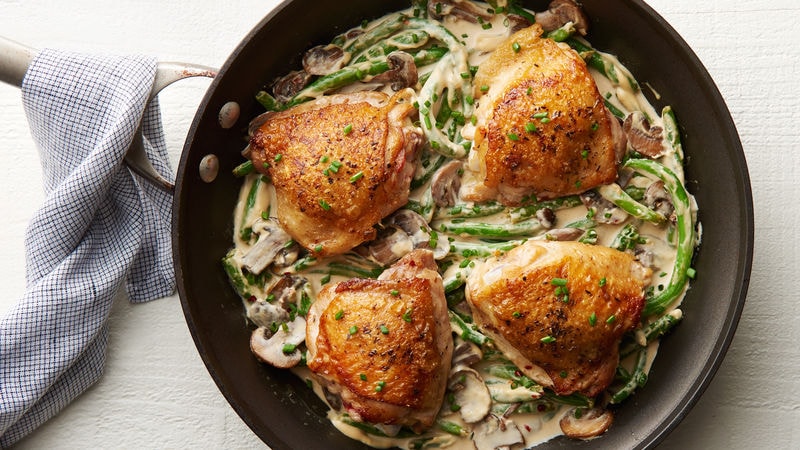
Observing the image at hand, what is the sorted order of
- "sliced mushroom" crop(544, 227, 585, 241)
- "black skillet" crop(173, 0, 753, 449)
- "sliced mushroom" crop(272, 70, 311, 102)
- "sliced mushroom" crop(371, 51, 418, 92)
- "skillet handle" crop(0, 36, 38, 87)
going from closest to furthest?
1. "black skillet" crop(173, 0, 753, 449)
2. "skillet handle" crop(0, 36, 38, 87)
3. "sliced mushroom" crop(544, 227, 585, 241)
4. "sliced mushroom" crop(371, 51, 418, 92)
5. "sliced mushroom" crop(272, 70, 311, 102)

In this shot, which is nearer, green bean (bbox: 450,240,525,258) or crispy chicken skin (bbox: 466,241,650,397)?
crispy chicken skin (bbox: 466,241,650,397)

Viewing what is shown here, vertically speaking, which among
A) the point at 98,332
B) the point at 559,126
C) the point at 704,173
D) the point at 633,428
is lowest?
the point at 633,428

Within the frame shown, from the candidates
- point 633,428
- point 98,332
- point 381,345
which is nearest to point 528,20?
point 381,345

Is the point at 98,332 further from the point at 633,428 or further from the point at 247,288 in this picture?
the point at 633,428

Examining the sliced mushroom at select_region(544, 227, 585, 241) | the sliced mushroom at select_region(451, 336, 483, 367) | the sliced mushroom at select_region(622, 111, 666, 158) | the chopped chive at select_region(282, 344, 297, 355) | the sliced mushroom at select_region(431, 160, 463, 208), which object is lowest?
the sliced mushroom at select_region(451, 336, 483, 367)

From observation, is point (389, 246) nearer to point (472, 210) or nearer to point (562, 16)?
A: point (472, 210)

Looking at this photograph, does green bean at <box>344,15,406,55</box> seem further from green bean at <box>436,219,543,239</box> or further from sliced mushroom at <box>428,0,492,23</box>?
green bean at <box>436,219,543,239</box>

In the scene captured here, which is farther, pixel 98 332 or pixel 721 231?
pixel 98 332

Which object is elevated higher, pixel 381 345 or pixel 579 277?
pixel 579 277

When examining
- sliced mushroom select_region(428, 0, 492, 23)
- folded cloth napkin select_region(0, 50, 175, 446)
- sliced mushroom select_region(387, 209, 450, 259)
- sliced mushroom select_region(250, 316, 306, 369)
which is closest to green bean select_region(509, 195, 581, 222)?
sliced mushroom select_region(387, 209, 450, 259)
